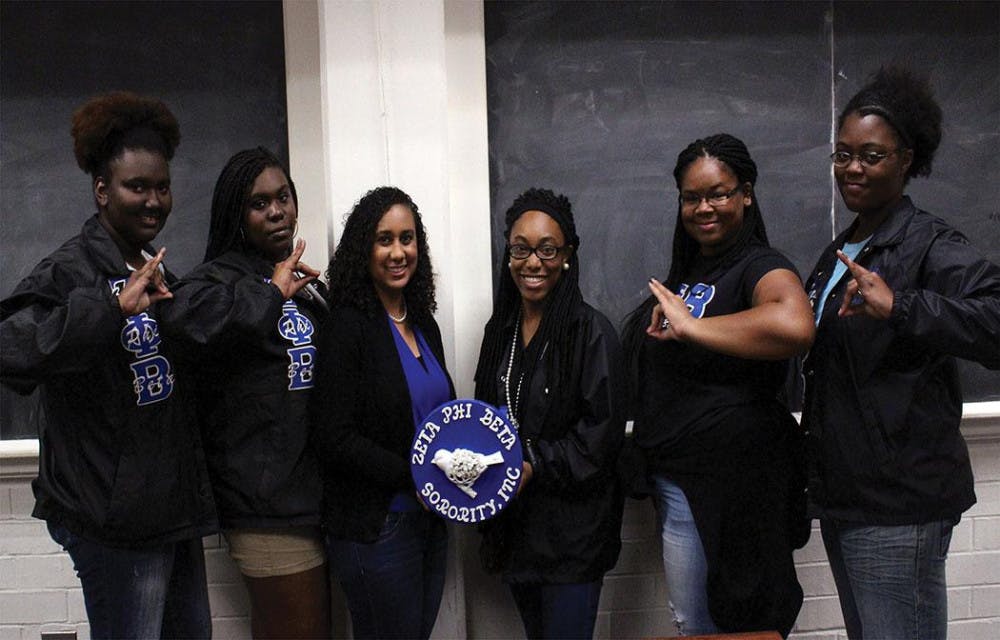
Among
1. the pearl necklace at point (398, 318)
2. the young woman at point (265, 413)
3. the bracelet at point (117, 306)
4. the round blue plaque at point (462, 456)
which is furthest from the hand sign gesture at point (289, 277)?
the round blue plaque at point (462, 456)

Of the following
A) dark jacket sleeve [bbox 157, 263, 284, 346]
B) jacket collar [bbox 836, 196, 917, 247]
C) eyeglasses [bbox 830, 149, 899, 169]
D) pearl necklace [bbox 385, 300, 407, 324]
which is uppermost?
eyeglasses [bbox 830, 149, 899, 169]

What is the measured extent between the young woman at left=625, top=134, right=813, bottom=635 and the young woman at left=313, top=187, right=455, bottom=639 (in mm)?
633

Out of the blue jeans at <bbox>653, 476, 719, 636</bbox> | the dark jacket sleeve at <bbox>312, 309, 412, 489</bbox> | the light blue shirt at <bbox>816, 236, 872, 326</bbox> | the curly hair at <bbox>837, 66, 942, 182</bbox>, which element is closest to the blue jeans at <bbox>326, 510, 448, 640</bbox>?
the dark jacket sleeve at <bbox>312, 309, 412, 489</bbox>

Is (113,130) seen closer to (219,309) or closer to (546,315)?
(219,309)

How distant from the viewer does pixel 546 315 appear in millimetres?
2332

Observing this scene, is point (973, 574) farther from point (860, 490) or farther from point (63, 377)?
point (63, 377)

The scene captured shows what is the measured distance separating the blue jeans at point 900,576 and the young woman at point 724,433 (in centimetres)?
17

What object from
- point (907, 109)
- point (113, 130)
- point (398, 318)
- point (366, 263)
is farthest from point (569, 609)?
point (113, 130)

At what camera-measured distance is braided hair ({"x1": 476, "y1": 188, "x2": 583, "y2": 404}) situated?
229 cm

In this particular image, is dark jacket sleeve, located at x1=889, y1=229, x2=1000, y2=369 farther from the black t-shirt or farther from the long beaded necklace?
the long beaded necklace

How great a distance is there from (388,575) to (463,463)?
1.18ft

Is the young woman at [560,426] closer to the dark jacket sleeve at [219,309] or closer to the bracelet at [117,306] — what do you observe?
the dark jacket sleeve at [219,309]

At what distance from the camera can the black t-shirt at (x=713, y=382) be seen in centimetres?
212

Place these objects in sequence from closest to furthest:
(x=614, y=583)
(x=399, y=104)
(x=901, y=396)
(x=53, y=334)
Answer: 1. (x=53, y=334)
2. (x=901, y=396)
3. (x=399, y=104)
4. (x=614, y=583)
